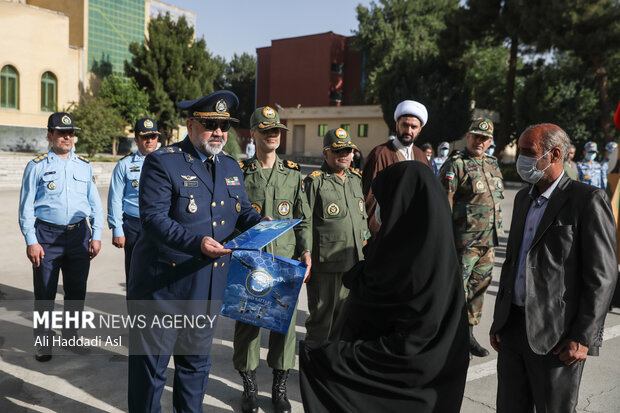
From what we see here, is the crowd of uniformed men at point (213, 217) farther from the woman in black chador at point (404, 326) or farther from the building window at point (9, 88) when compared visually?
the building window at point (9, 88)

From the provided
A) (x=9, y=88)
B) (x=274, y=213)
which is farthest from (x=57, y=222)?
(x=9, y=88)

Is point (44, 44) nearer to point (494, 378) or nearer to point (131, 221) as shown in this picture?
point (131, 221)

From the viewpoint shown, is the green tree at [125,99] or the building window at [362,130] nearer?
the green tree at [125,99]

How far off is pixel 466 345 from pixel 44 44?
33993 mm

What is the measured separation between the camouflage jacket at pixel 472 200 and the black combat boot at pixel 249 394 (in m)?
2.34

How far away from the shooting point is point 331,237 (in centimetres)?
425

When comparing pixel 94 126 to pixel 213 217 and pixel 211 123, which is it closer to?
pixel 211 123

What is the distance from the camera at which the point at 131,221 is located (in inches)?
207

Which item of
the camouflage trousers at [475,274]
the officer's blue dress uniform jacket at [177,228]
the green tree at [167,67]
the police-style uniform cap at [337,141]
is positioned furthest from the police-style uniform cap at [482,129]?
the green tree at [167,67]

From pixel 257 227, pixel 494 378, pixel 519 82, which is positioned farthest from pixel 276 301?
pixel 519 82

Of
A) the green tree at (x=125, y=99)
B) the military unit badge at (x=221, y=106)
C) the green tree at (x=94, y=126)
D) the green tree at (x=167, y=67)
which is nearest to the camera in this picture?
the military unit badge at (x=221, y=106)

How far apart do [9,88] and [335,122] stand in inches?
949

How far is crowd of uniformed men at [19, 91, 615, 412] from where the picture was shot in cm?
294

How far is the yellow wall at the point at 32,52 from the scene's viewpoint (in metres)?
28.8
